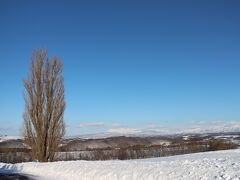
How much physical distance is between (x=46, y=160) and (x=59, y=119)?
294cm

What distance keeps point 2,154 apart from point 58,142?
66.4 feet

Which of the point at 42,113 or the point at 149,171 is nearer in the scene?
the point at 149,171

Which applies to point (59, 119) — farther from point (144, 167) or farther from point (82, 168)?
point (144, 167)

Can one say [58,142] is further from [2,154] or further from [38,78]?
[2,154]

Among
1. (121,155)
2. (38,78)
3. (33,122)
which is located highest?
(38,78)

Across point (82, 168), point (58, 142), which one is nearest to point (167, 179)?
point (82, 168)

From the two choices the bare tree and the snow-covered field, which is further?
the bare tree

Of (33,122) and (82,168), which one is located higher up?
(33,122)

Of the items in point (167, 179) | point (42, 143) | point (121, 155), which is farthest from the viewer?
point (121, 155)

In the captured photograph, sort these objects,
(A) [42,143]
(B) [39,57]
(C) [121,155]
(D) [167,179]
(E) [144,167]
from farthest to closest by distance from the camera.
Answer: (C) [121,155], (B) [39,57], (A) [42,143], (E) [144,167], (D) [167,179]

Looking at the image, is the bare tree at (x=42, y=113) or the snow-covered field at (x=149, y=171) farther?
the bare tree at (x=42, y=113)

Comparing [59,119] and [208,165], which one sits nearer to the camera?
[208,165]

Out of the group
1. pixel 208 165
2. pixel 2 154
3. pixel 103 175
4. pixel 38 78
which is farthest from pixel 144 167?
pixel 2 154

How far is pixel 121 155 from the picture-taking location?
4366 centimetres
